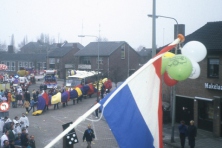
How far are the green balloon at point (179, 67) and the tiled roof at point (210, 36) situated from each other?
40.3ft

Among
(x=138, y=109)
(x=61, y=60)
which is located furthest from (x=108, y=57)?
(x=138, y=109)

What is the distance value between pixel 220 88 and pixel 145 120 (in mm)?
13429

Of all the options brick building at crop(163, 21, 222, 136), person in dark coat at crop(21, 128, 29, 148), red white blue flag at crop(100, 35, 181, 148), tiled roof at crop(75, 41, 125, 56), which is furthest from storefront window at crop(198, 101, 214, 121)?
tiled roof at crop(75, 41, 125, 56)

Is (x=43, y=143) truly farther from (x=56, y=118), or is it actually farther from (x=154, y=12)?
(x=154, y=12)

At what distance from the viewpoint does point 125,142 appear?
18.5 ft

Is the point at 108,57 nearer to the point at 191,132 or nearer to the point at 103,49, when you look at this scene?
the point at 103,49

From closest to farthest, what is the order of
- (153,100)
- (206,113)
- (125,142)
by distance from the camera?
(125,142), (153,100), (206,113)

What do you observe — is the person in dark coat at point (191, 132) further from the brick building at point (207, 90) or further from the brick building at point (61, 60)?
the brick building at point (61, 60)

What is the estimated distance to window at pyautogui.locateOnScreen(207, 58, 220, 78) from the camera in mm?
18812

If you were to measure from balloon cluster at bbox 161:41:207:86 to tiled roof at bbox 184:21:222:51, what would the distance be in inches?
449

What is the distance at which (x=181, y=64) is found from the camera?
22.1 ft

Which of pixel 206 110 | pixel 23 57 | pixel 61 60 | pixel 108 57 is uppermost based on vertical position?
pixel 23 57

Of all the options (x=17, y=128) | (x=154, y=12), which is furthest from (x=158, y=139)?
(x=17, y=128)

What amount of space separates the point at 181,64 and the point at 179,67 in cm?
8
